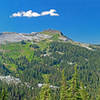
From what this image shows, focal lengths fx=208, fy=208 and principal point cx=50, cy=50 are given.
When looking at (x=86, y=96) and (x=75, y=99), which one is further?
(x=86, y=96)

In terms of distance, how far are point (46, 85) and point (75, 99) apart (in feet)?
27.5

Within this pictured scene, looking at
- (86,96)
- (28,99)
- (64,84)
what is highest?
(64,84)

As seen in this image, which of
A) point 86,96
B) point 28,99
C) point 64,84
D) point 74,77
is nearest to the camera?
point 74,77

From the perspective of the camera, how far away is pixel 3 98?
54.1m

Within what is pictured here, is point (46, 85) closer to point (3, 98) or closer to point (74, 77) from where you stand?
point (74, 77)

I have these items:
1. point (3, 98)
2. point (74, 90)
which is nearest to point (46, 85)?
point (74, 90)

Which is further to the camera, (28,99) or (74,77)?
(28,99)

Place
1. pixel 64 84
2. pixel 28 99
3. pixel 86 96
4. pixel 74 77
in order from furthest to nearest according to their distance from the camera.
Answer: pixel 28 99 < pixel 86 96 < pixel 64 84 < pixel 74 77

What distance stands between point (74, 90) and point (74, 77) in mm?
3181

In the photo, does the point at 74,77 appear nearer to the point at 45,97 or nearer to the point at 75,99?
the point at 75,99

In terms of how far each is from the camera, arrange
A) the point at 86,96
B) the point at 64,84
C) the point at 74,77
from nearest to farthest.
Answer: the point at 74,77 < the point at 64,84 < the point at 86,96

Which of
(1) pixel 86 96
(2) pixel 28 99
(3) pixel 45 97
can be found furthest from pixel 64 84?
(2) pixel 28 99

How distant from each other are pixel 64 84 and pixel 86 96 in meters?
10.3

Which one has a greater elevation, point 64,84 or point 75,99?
point 64,84
